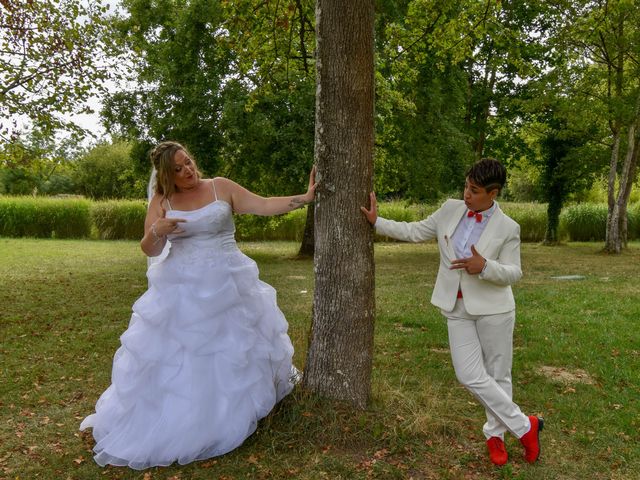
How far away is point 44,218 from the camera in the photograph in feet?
97.8

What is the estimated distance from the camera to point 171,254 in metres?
4.82

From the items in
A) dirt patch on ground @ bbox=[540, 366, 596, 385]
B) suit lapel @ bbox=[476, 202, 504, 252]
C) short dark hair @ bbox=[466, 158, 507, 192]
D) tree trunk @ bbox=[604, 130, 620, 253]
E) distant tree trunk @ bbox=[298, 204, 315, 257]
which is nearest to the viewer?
short dark hair @ bbox=[466, 158, 507, 192]

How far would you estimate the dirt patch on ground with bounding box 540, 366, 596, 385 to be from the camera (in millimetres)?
6367

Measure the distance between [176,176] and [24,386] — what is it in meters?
3.28

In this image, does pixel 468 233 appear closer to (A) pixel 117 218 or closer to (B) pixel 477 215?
(B) pixel 477 215

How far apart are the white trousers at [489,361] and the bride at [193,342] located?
1.47m

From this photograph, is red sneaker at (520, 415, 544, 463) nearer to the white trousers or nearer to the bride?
the white trousers

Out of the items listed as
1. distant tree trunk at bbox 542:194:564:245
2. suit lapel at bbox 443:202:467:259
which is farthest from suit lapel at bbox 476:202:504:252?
distant tree trunk at bbox 542:194:564:245

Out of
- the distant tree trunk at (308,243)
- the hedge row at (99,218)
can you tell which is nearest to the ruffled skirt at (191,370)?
the distant tree trunk at (308,243)

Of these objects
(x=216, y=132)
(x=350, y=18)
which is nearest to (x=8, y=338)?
(x=350, y=18)

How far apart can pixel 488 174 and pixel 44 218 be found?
98.5ft

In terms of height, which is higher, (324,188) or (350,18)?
(350,18)

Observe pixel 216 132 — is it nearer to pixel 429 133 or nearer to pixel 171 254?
pixel 429 133

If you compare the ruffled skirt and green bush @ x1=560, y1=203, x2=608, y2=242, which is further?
green bush @ x1=560, y1=203, x2=608, y2=242
